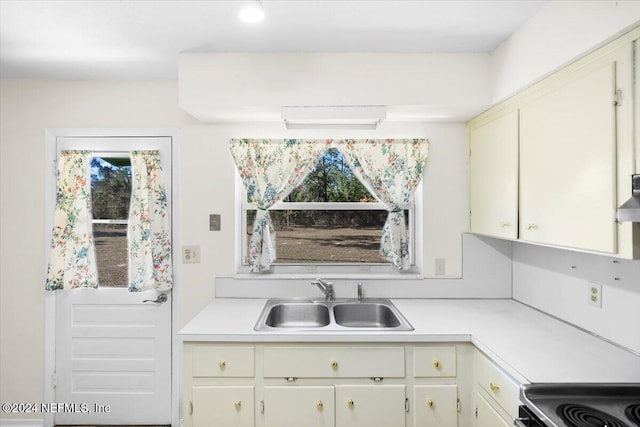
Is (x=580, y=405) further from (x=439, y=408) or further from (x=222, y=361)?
(x=222, y=361)

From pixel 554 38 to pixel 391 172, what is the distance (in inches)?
47.7

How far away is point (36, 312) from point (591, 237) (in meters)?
3.30

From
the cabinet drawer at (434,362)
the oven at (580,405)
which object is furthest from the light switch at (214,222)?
the oven at (580,405)

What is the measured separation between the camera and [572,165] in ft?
4.99

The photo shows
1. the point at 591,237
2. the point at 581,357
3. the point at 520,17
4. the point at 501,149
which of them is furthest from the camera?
the point at 501,149

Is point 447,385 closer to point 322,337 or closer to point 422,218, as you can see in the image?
point 322,337

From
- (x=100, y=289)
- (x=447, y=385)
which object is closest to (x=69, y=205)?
(x=100, y=289)

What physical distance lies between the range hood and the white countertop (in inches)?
25.0

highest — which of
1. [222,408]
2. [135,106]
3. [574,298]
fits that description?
[135,106]

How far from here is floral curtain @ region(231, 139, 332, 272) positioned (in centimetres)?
257

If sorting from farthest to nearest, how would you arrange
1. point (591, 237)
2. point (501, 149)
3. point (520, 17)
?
1. point (501, 149)
2. point (520, 17)
3. point (591, 237)

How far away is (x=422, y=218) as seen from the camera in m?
2.62

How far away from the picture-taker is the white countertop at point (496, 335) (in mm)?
1458

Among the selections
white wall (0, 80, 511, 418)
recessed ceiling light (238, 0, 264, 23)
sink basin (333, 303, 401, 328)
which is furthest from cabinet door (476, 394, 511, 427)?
recessed ceiling light (238, 0, 264, 23)
